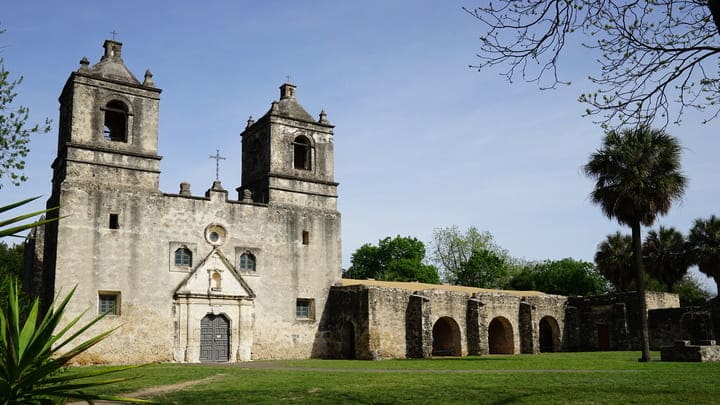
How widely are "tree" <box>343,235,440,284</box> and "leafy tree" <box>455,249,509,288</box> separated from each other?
3.24 metres

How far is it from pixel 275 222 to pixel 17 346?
75.1 ft

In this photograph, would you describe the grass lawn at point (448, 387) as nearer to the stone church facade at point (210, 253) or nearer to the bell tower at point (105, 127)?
the stone church facade at point (210, 253)

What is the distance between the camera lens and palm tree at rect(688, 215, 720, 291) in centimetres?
3784

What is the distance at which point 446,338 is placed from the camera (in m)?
34.3

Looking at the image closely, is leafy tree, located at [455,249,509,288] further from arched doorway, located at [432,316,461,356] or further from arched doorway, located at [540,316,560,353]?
arched doorway, located at [432,316,461,356]

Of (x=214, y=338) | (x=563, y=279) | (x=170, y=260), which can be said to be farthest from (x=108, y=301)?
(x=563, y=279)

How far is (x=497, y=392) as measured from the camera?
12094 mm

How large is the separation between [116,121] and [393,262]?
3514cm

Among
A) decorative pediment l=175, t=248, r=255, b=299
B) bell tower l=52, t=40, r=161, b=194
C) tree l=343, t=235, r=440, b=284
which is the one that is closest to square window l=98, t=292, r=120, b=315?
decorative pediment l=175, t=248, r=255, b=299

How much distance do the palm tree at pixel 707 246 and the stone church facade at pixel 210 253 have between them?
15.1 meters

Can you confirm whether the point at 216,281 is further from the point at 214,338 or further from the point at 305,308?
the point at 305,308

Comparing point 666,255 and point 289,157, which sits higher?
point 289,157

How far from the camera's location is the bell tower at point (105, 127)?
24.4 meters

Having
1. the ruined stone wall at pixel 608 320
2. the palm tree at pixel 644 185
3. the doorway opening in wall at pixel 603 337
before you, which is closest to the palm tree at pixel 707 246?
the ruined stone wall at pixel 608 320
